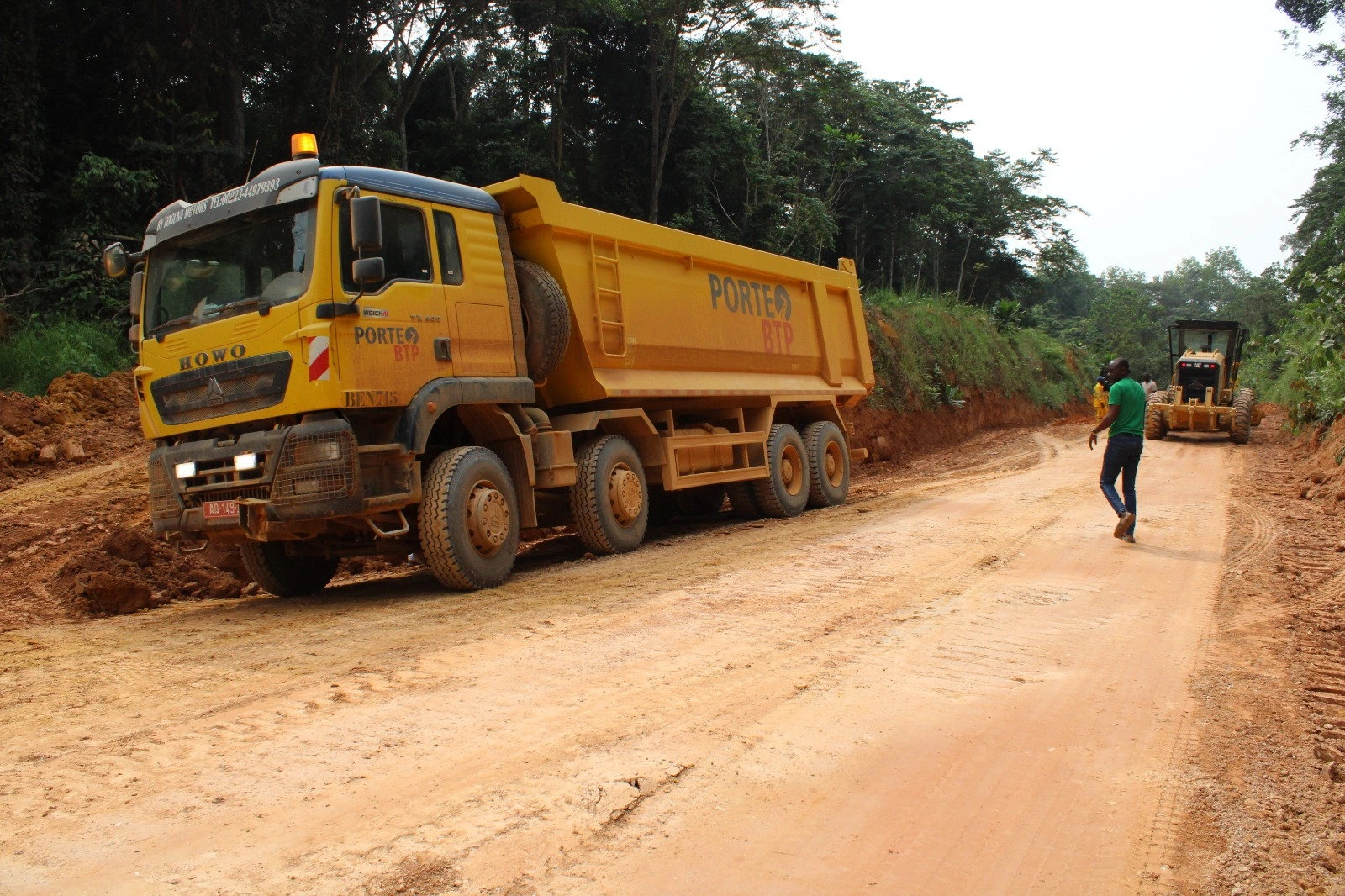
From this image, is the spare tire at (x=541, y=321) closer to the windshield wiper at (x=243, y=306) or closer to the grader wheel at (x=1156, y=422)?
the windshield wiper at (x=243, y=306)

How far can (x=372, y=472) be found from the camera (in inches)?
276

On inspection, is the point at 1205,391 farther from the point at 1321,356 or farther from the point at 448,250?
the point at 448,250

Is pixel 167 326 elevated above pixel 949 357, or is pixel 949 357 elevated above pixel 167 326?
pixel 949 357

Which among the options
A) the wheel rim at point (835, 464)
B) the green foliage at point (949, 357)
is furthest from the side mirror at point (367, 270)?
the green foliage at point (949, 357)

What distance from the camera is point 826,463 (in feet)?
42.7

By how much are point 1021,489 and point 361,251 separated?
9.47 metres

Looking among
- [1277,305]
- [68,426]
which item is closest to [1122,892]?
[68,426]

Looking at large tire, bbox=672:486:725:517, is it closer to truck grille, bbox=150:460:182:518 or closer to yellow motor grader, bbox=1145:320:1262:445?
truck grille, bbox=150:460:182:518

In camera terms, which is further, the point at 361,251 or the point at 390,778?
the point at 361,251

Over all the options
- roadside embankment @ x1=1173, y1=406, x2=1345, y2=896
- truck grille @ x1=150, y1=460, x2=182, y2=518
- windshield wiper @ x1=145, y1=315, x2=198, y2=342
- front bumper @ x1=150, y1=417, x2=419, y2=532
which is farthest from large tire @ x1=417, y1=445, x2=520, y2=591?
roadside embankment @ x1=1173, y1=406, x2=1345, y2=896

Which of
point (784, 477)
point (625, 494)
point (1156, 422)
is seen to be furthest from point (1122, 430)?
point (1156, 422)

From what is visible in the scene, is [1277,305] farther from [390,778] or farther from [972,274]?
[390,778]

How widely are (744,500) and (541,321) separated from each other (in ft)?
14.5

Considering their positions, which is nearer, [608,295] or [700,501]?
[608,295]
